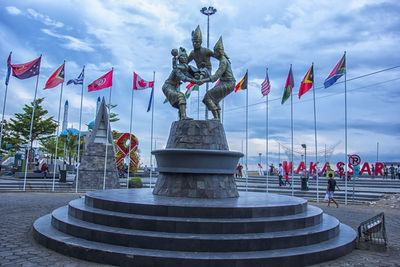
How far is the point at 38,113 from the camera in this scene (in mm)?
36906

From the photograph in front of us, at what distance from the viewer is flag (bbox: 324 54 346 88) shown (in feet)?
49.2

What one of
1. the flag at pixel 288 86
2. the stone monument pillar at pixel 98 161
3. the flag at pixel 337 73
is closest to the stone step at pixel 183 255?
the flag at pixel 337 73

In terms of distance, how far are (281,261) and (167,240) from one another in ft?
6.29

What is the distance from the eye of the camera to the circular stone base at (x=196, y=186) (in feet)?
26.1

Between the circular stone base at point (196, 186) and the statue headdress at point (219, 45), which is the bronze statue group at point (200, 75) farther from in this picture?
the circular stone base at point (196, 186)

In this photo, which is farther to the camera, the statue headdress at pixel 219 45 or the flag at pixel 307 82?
the flag at pixel 307 82

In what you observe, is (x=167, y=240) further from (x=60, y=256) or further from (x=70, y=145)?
(x=70, y=145)

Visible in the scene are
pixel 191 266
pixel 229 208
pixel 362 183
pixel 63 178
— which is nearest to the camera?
pixel 191 266

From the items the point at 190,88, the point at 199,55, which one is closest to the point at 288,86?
the point at 190,88

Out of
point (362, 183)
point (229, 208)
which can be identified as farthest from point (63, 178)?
point (362, 183)

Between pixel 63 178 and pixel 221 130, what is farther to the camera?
Answer: pixel 63 178

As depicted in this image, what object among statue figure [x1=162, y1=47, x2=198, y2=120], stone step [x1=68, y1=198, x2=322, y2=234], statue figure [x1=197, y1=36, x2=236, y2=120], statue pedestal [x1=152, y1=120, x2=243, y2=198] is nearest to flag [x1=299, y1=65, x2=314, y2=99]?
statue figure [x1=197, y1=36, x2=236, y2=120]

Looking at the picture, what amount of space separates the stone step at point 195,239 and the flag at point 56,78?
13.5m

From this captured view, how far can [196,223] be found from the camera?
5.48 meters
